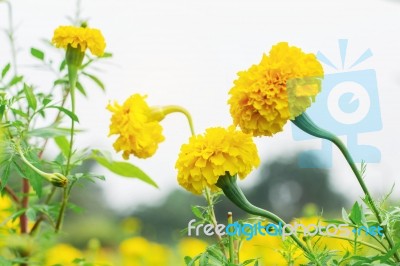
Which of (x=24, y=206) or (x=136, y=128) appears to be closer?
(x=136, y=128)

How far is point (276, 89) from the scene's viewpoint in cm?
67

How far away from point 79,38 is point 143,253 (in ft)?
3.17

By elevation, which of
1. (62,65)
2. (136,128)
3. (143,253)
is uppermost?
(62,65)

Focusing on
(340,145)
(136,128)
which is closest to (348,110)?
(340,145)

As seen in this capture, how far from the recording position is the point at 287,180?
824cm

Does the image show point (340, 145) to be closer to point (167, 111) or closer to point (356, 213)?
point (356, 213)

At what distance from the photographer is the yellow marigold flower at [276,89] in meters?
0.67

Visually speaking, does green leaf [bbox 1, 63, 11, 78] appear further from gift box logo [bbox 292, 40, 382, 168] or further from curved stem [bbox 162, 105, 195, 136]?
gift box logo [bbox 292, 40, 382, 168]

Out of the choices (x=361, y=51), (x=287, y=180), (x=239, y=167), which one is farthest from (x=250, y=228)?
(x=287, y=180)

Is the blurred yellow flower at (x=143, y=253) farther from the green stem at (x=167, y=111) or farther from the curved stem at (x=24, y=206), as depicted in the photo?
the green stem at (x=167, y=111)

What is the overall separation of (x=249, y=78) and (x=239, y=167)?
90mm

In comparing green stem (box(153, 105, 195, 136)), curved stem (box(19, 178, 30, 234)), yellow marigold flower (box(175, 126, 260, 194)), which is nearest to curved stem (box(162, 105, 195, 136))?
green stem (box(153, 105, 195, 136))

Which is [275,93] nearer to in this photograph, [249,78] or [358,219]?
[249,78]

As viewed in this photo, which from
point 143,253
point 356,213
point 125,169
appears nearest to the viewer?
point 356,213
